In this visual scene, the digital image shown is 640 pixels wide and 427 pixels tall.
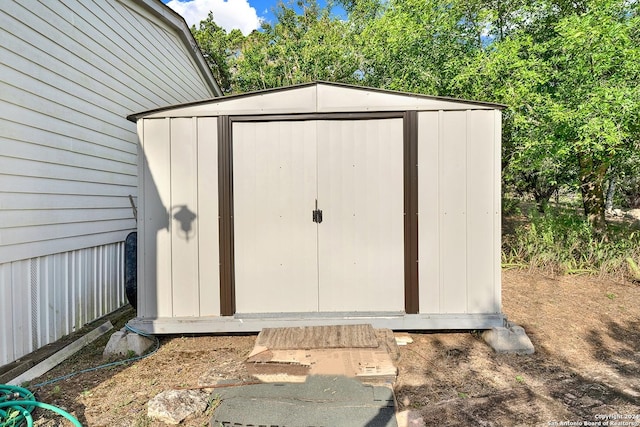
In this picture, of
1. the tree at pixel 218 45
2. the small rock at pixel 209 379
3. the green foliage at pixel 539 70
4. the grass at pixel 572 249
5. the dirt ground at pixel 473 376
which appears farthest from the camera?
the tree at pixel 218 45

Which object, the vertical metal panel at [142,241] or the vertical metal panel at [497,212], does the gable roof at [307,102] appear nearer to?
the vertical metal panel at [142,241]

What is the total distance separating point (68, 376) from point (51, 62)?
3.05 meters

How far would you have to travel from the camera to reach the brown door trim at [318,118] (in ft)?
10.7

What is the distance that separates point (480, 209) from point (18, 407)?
12.0ft

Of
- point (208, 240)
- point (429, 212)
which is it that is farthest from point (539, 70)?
point (208, 240)

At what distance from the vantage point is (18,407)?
7.43 ft

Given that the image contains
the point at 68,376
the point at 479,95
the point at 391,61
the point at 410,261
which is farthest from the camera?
the point at 391,61

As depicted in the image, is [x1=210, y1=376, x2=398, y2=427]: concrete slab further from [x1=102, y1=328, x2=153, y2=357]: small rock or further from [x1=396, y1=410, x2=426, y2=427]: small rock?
[x1=102, y1=328, x2=153, y2=357]: small rock

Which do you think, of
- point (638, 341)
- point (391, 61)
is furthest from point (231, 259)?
point (391, 61)

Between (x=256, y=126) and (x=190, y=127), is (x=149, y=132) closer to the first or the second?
(x=190, y=127)

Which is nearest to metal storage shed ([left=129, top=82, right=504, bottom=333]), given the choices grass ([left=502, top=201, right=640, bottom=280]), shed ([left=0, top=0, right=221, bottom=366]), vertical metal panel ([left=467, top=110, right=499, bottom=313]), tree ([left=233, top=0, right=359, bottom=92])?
vertical metal panel ([left=467, top=110, right=499, bottom=313])

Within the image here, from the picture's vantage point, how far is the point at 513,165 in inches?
250

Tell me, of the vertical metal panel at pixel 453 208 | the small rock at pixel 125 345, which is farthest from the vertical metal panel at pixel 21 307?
the vertical metal panel at pixel 453 208

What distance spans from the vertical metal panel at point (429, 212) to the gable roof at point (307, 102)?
0.72 ft
